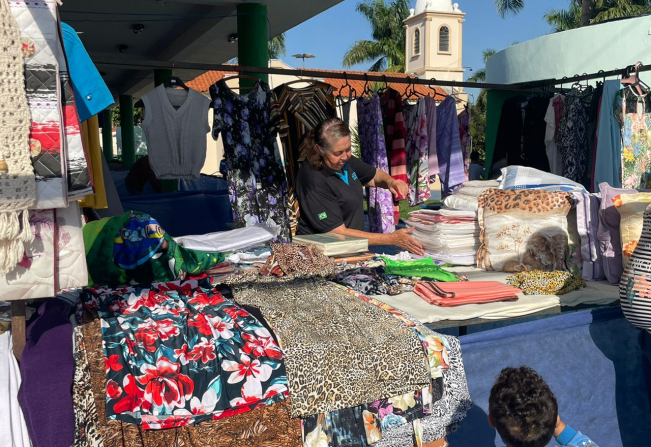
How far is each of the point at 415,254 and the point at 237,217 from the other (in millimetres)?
1719

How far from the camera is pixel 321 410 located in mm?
2084

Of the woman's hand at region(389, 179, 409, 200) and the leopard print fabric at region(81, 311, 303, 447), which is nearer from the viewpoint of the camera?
→ the leopard print fabric at region(81, 311, 303, 447)

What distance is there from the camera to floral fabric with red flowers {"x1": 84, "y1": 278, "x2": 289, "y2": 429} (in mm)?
1926

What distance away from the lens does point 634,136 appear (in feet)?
18.8

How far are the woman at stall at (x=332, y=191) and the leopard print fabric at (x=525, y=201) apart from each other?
0.51m

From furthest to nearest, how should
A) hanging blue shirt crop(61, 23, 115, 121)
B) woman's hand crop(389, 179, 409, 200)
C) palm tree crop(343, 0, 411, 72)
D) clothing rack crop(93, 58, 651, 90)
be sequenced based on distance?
palm tree crop(343, 0, 411, 72)
clothing rack crop(93, 58, 651, 90)
woman's hand crop(389, 179, 409, 200)
hanging blue shirt crop(61, 23, 115, 121)

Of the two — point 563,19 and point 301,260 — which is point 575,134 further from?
point 563,19

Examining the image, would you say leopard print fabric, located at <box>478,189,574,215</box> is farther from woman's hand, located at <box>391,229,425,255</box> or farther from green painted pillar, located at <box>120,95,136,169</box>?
green painted pillar, located at <box>120,95,136,169</box>

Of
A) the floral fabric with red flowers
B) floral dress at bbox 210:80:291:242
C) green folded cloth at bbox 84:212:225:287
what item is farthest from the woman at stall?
the floral fabric with red flowers

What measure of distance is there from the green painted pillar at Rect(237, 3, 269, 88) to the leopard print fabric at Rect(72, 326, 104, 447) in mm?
4808

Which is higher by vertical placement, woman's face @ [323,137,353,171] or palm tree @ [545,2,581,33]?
palm tree @ [545,2,581,33]

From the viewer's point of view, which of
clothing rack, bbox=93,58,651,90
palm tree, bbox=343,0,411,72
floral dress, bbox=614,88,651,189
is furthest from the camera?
palm tree, bbox=343,0,411,72

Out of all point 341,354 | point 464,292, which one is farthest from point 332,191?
point 341,354

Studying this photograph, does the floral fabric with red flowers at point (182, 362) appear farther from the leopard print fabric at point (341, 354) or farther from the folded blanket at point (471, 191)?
the folded blanket at point (471, 191)
